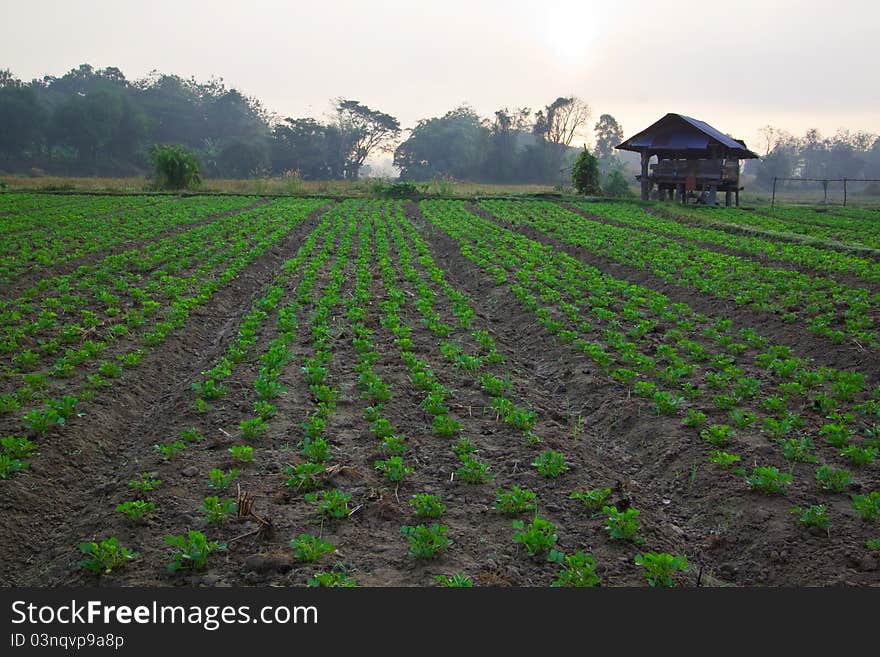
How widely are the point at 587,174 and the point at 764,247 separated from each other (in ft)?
79.6

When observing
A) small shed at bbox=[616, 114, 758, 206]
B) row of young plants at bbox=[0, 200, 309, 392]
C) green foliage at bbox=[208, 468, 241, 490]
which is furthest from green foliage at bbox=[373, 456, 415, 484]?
small shed at bbox=[616, 114, 758, 206]

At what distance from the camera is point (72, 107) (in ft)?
225

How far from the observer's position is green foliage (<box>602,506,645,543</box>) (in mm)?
5332

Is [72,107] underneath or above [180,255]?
above

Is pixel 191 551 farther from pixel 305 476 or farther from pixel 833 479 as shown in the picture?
pixel 833 479

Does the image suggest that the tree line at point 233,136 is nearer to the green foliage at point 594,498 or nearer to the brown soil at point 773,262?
the brown soil at point 773,262

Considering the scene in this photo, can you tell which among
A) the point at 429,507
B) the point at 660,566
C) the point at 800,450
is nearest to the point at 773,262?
the point at 800,450

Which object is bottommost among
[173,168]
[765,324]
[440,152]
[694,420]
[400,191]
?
[694,420]

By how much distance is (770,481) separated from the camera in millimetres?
6098

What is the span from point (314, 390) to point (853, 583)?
225 inches

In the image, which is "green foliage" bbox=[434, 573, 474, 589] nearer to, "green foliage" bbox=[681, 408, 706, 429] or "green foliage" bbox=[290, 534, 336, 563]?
"green foliage" bbox=[290, 534, 336, 563]

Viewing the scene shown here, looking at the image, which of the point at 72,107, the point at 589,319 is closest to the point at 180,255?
the point at 589,319

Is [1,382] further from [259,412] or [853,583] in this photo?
[853,583]

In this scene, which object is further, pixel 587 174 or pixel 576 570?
pixel 587 174
